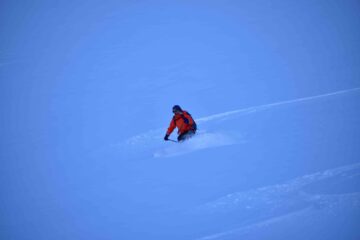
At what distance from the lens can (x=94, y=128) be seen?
8758mm

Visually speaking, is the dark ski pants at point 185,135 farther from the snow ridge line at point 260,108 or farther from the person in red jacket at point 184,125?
the snow ridge line at point 260,108

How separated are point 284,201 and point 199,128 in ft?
11.0

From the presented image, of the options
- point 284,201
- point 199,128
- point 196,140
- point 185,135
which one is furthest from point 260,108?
point 284,201

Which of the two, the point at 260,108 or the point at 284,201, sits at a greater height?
the point at 260,108

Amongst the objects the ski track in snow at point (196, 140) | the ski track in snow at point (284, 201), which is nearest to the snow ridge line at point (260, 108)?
the ski track in snow at point (196, 140)

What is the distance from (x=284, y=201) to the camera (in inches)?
175

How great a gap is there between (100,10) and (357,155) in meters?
18.4

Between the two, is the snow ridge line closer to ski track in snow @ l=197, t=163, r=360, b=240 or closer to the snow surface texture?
the snow surface texture

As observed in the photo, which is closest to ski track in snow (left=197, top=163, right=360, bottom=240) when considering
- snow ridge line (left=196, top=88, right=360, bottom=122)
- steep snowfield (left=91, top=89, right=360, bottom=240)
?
steep snowfield (left=91, top=89, right=360, bottom=240)

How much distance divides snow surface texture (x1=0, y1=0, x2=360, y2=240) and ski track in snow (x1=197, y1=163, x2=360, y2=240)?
0.8 inches

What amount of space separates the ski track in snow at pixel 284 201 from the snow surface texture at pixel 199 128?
19mm

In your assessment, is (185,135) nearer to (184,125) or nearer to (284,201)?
(184,125)

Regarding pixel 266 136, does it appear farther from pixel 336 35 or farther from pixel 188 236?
pixel 336 35

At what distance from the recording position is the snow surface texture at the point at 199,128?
181 inches
